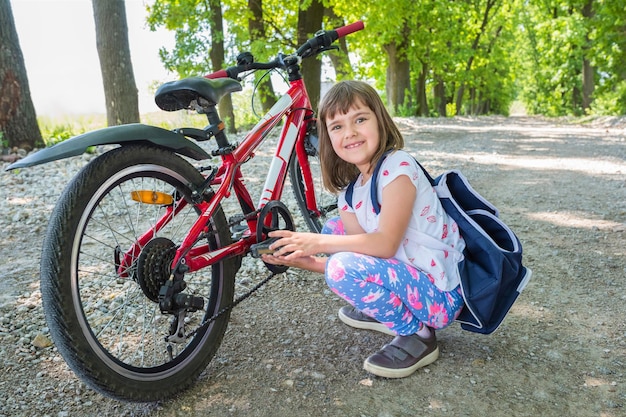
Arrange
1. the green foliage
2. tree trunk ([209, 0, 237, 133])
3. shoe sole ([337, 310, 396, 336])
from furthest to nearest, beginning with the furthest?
the green foliage
tree trunk ([209, 0, 237, 133])
shoe sole ([337, 310, 396, 336])

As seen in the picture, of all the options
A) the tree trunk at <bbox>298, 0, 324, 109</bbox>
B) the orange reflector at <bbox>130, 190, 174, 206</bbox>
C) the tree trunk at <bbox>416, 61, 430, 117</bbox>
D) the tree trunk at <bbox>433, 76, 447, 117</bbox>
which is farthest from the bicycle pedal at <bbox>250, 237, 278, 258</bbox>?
the tree trunk at <bbox>433, 76, 447, 117</bbox>

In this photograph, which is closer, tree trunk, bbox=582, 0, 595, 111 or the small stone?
the small stone

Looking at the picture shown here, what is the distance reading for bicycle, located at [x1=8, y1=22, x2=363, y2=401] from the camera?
5.53ft

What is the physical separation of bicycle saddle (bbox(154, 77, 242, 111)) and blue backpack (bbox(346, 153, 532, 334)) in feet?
2.45

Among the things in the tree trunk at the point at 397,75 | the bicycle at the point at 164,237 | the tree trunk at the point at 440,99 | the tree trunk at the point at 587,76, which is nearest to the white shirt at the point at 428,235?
the bicycle at the point at 164,237

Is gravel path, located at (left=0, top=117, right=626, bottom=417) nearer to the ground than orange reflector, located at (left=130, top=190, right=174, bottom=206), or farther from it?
nearer to the ground

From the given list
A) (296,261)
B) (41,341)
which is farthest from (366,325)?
(41,341)

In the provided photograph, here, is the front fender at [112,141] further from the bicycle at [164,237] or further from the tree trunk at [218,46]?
the tree trunk at [218,46]

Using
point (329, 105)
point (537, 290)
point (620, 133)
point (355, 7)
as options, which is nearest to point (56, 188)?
point (329, 105)

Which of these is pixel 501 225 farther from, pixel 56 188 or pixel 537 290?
pixel 56 188

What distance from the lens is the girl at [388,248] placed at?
2.14 meters

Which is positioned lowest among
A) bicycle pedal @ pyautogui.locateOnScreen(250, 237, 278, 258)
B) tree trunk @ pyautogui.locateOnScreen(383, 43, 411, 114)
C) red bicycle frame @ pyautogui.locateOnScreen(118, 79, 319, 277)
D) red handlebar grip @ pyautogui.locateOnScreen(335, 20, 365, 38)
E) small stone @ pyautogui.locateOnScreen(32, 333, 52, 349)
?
small stone @ pyautogui.locateOnScreen(32, 333, 52, 349)

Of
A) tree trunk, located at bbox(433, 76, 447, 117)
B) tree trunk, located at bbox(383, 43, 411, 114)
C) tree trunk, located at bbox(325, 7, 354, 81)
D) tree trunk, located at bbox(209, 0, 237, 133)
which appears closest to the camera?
tree trunk, located at bbox(209, 0, 237, 133)

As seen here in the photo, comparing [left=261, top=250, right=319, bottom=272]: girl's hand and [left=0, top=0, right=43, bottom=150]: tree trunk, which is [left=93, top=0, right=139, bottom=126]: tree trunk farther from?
[left=261, top=250, right=319, bottom=272]: girl's hand
